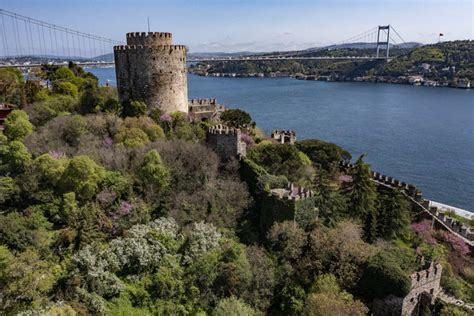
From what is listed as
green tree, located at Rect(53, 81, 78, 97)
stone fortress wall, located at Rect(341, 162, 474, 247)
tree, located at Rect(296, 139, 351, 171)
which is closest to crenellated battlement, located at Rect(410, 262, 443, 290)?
stone fortress wall, located at Rect(341, 162, 474, 247)

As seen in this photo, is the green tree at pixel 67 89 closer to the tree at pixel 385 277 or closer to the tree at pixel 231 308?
the tree at pixel 231 308

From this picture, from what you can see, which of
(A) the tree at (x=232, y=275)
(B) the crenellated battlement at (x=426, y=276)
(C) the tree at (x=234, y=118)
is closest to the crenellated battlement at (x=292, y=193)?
(A) the tree at (x=232, y=275)

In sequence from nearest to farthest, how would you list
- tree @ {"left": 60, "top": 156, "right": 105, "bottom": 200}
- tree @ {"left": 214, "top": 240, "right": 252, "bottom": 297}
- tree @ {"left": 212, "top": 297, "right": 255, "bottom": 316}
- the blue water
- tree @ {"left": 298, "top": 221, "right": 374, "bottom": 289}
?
tree @ {"left": 212, "top": 297, "right": 255, "bottom": 316} → tree @ {"left": 214, "top": 240, "right": 252, "bottom": 297} → tree @ {"left": 298, "top": 221, "right": 374, "bottom": 289} → tree @ {"left": 60, "top": 156, "right": 105, "bottom": 200} → the blue water

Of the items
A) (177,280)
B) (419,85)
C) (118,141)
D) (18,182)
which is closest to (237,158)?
(118,141)

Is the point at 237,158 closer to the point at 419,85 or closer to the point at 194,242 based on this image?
the point at 194,242

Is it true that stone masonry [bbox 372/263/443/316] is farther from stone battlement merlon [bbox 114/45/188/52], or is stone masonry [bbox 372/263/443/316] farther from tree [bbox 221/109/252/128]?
stone battlement merlon [bbox 114/45/188/52]

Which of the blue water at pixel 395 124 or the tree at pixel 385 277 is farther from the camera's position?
the blue water at pixel 395 124

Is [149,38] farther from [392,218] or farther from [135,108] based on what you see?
[392,218]
